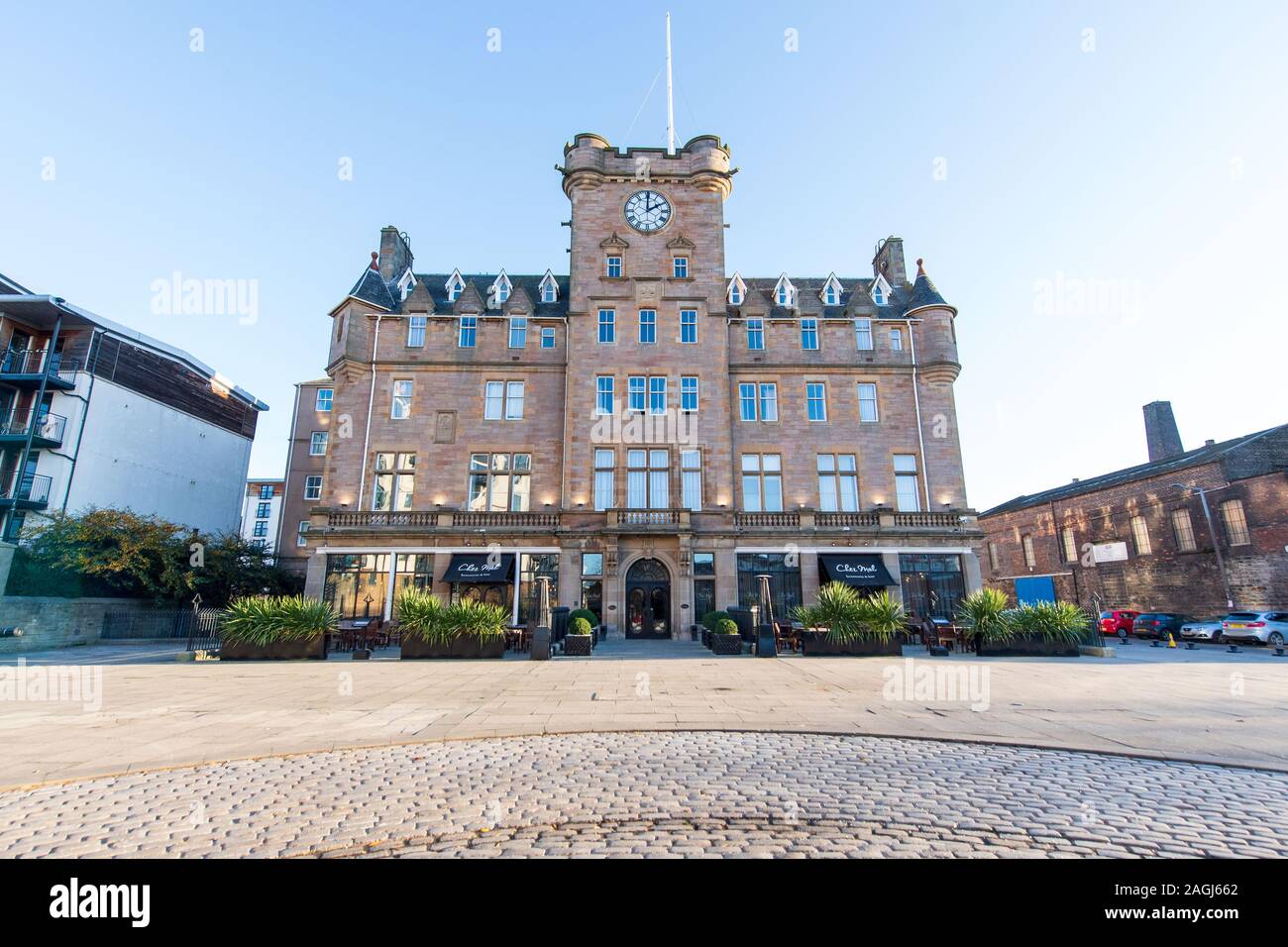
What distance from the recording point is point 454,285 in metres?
34.5

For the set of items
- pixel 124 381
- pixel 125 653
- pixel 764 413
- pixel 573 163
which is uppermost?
pixel 573 163

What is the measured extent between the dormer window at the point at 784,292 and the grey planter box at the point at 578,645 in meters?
23.8

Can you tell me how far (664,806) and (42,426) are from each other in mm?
39355

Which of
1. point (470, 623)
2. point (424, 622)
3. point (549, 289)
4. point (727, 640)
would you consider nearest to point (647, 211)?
point (549, 289)

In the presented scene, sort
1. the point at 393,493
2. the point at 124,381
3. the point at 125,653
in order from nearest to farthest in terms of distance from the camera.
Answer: the point at 125,653, the point at 393,493, the point at 124,381

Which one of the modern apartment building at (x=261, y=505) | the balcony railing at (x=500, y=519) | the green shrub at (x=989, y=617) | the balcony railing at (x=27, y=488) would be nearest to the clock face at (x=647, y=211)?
the balcony railing at (x=500, y=519)

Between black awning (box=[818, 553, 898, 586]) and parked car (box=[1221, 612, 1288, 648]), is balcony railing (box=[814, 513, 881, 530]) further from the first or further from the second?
parked car (box=[1221, 612, 1288, 648])

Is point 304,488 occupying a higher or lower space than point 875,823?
higher

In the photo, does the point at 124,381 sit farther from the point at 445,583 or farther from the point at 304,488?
the point at 445,583

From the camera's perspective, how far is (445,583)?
90.4 feet

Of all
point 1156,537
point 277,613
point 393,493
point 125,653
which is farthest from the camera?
point 1156,537

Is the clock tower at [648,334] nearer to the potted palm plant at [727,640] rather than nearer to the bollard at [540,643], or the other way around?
the potted palm plant at [727,640]
